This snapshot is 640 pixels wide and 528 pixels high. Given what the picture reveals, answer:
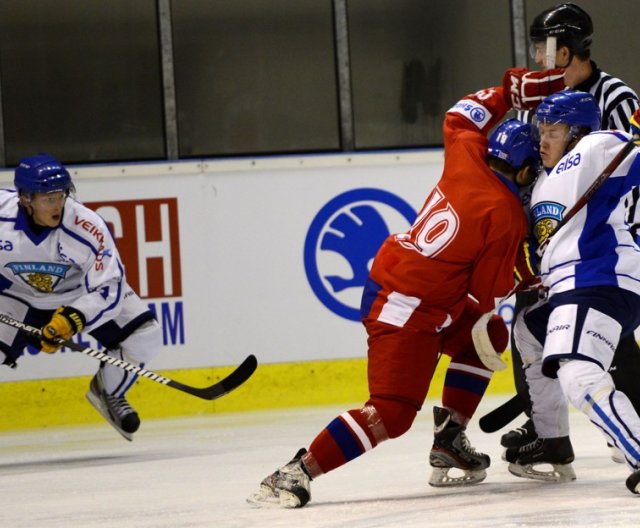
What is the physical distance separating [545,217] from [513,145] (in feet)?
0.61

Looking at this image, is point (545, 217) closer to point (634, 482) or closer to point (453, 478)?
point (634, 482)

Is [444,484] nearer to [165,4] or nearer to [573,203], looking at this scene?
[573,203]

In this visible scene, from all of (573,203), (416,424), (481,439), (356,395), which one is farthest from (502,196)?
(356,395)

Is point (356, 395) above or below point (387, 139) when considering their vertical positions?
below

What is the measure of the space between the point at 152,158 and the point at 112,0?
0.69 meters

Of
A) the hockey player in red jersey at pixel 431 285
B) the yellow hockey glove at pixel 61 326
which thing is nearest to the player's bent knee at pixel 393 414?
the hockey player in red jersey at pixel 431 285

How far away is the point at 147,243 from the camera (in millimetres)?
5160

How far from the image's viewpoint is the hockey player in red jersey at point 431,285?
2889 millimetres

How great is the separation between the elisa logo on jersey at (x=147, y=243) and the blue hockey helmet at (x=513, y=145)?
2393 mm

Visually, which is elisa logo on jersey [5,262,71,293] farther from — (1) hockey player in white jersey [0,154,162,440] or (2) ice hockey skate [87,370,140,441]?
(2) ice hockey skate [87,370,140,441]

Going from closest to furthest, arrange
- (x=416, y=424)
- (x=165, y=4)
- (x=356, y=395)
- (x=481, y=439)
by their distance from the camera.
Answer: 1. (x=481, y=439)
2. (x=416, y=424)
3. (x=356, y=395)
4. (x=165, y=4)

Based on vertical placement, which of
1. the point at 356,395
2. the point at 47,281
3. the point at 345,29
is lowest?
the point at 356,395

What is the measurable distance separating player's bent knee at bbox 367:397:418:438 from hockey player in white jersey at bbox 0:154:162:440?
1.53 m

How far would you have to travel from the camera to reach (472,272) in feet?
9.75
